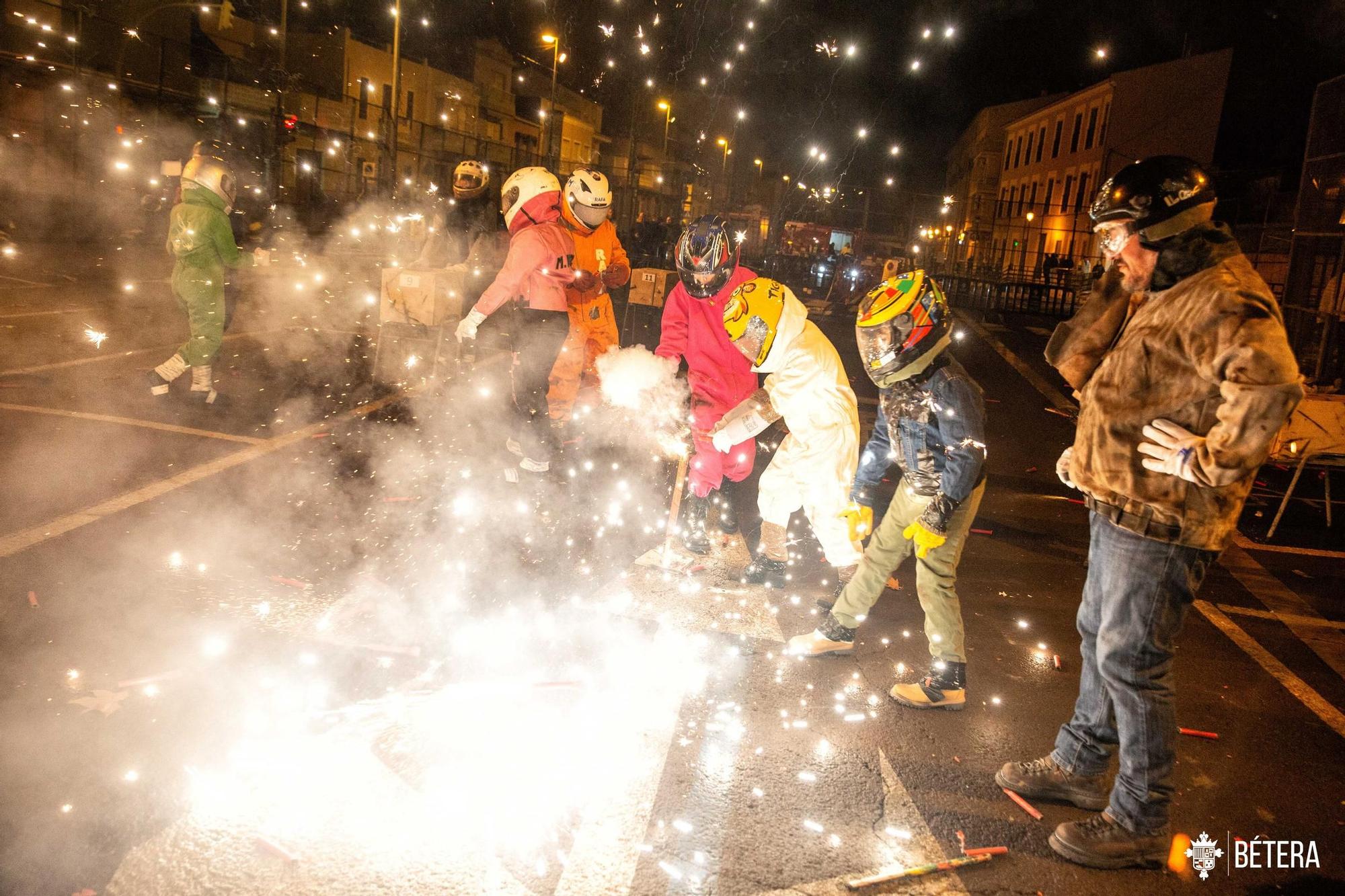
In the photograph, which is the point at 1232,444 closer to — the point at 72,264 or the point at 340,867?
the point at 340,867

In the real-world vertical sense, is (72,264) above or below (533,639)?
above

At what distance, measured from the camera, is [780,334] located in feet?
15.9

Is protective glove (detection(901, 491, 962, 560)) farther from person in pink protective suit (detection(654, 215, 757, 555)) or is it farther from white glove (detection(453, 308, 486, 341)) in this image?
white glove (detection(453, 308, 486, 341))

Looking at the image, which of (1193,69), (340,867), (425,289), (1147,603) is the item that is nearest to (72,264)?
(425,289)

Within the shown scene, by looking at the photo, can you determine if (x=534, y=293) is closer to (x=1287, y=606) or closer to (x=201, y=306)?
(x=201, y=306)

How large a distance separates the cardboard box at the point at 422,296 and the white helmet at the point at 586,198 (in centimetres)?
177

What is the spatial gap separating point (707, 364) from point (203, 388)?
5.51m

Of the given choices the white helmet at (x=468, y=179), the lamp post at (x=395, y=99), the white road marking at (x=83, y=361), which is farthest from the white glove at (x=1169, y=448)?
the lamp post at (x=395, y=99)

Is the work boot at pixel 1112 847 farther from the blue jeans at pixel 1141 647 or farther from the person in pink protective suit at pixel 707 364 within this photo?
the person in pink protective suit at pixel 707 364

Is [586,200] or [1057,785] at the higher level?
[586,200]

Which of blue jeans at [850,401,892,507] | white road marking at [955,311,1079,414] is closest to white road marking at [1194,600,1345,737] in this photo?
blue jeans at [850,401,892,507]

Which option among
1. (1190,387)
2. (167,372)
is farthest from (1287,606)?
(167,372)

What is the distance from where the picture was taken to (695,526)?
5719mm

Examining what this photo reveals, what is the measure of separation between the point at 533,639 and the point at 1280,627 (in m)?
4.72
